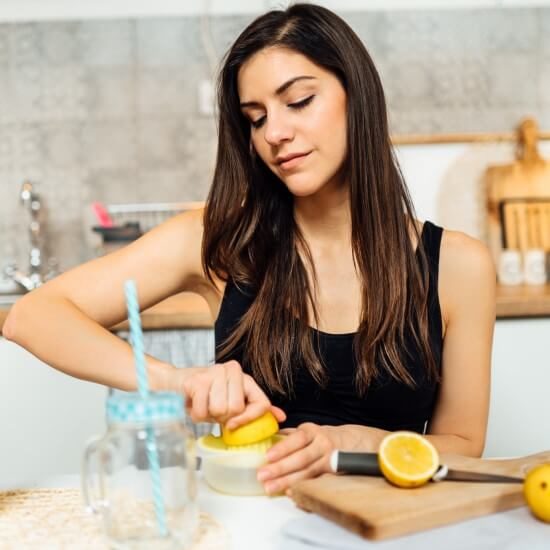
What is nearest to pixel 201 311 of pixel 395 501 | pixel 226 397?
pixel 226 397

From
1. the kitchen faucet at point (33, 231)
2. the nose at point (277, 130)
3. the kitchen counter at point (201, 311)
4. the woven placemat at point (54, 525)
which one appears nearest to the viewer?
the woven placemat at point (54, 525)

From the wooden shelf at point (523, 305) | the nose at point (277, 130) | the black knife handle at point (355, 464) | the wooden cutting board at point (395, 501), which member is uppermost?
the nose at point (277, 130)

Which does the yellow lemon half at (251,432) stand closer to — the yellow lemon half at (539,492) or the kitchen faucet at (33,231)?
the yellow lemon half at (539,492)

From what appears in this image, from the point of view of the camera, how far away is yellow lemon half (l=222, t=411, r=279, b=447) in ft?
3.06

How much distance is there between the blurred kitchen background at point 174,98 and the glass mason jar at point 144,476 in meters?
1.99

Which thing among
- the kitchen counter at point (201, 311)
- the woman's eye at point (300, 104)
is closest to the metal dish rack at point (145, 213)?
the kitchen counter at point (201, 311)

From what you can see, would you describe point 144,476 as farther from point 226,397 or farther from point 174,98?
point 174,98

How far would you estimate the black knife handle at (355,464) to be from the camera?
0.89 m

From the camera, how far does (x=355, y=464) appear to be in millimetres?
891

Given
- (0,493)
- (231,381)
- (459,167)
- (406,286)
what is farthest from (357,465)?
(459,167)

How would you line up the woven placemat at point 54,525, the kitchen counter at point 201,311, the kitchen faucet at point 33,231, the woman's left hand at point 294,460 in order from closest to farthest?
the woven placemat at point 54,525 → the woman's left hand at point 294,460 → the kitchen counter at point 201,311 → the kitchen faucet at point 33,231

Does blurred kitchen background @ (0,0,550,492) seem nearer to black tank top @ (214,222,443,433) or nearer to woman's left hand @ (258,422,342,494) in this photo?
black tank top @ (214,222,443,433)

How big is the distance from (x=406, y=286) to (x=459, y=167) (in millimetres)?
1436

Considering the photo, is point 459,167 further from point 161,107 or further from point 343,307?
point 343,307
